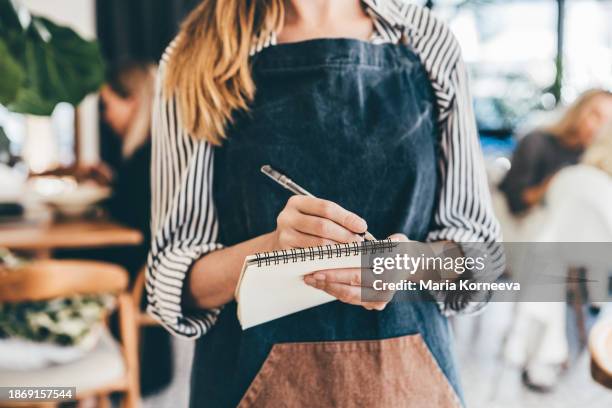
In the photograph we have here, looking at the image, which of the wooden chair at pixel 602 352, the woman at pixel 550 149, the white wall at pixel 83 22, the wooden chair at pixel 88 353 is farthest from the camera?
the white wall at pixel 83 22

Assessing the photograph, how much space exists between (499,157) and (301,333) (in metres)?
1.99

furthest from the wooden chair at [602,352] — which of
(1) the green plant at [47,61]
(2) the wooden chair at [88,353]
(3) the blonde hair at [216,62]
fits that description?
(2) the wooden chair at [88,353]

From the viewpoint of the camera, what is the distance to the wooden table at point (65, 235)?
178cm

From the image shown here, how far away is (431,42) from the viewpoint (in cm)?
58

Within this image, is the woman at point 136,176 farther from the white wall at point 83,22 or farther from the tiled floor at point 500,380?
the white wall at point 83,22

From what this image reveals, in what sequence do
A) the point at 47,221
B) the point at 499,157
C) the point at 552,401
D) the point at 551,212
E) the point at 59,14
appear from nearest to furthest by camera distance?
the point at 551,212 → the point at 552,401 → the point at 47,221 → the point at 499,157 → the point at 59,14

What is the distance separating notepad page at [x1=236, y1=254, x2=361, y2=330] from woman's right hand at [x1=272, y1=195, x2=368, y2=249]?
16mm

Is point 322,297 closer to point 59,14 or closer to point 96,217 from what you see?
point 96,217

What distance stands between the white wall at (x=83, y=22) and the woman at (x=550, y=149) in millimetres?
2154

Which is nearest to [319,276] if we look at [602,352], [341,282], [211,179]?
[341,282]

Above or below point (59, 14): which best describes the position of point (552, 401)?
below

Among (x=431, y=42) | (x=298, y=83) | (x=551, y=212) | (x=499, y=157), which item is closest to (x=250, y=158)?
(x=298, y=83)

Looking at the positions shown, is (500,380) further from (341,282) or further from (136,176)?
(341,282)

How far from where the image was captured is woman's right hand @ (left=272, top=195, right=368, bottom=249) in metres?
0.44
